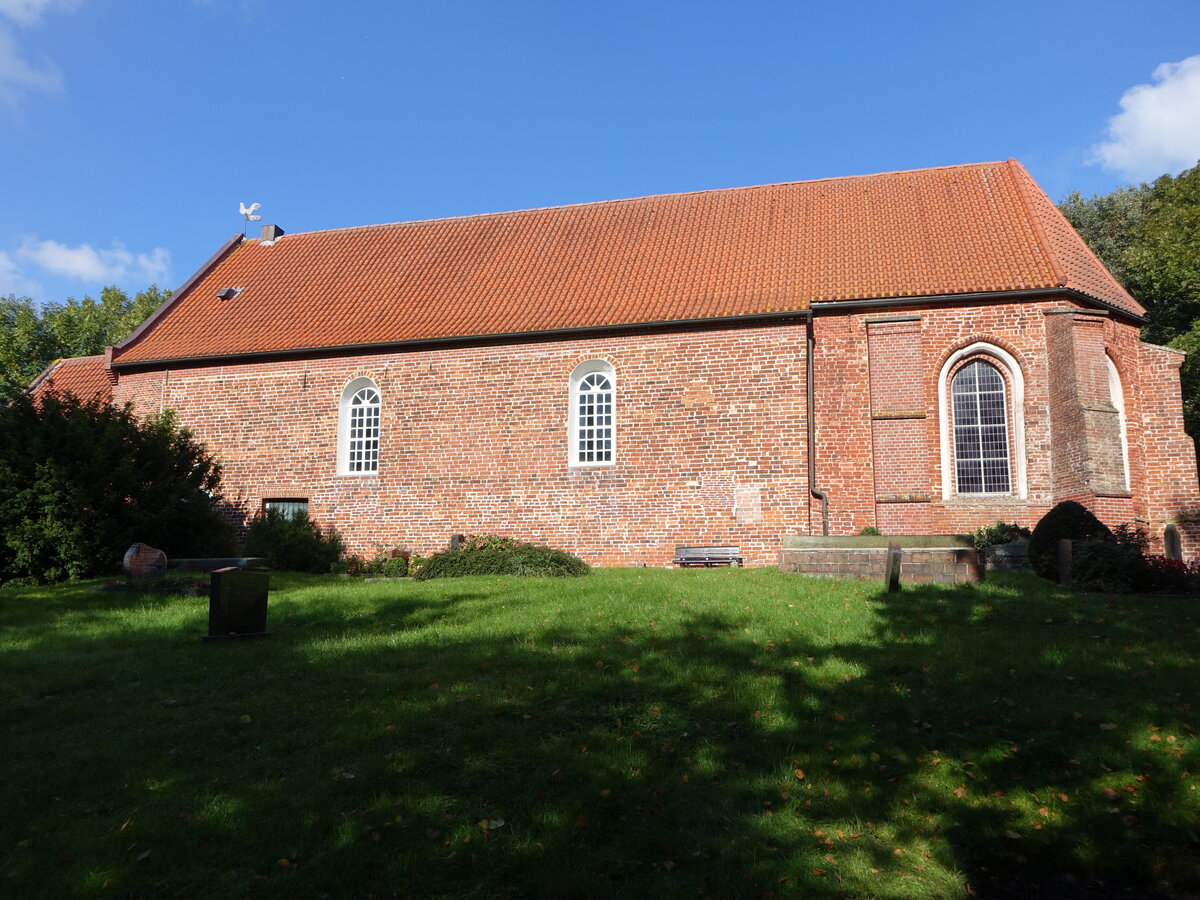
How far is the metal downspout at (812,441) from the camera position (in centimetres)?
1736

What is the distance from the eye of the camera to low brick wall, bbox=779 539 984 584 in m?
12.3

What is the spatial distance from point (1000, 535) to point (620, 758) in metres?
12.9

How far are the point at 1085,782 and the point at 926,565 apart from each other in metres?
7.00

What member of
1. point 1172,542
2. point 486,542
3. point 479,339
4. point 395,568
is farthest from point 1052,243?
point 395,568

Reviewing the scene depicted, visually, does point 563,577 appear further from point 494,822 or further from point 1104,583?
point 494,822

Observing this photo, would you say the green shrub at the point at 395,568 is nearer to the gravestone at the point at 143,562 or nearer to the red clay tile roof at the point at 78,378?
the gravestone at the point at 143,562

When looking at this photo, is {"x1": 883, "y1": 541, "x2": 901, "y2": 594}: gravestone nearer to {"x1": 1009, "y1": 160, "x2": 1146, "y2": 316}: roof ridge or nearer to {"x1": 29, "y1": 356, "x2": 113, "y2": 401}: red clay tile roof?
{"x1": 1009, "y1": 160, "x2": 1146, "y2": 316}: roof ridge

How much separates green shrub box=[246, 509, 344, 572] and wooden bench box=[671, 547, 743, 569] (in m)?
7.77

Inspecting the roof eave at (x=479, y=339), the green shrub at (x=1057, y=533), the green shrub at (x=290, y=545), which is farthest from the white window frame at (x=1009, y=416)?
the green shrub at (x=290, y=545)

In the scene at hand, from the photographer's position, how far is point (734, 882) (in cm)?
466

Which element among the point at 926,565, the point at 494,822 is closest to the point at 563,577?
the point at 926,565

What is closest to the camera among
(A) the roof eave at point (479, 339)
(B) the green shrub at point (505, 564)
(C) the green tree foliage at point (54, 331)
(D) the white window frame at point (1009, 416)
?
(B) the green shrub at point (505, 564)

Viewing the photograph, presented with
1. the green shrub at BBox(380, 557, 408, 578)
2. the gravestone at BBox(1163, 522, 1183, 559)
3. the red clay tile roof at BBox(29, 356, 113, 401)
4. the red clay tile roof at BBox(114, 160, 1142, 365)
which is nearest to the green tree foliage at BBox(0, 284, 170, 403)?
the red clay tile roof at BBox(29, 356, 113, 401)

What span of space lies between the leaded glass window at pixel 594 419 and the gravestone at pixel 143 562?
8.52m
